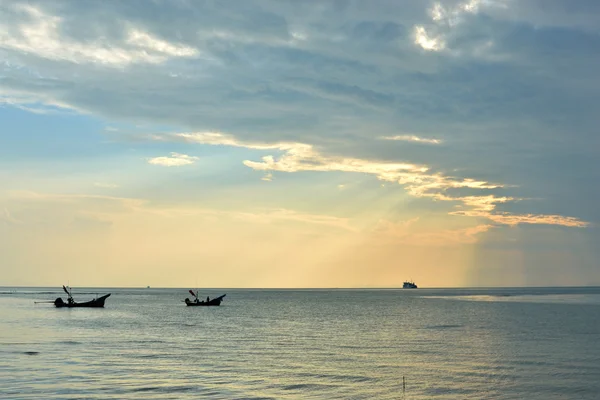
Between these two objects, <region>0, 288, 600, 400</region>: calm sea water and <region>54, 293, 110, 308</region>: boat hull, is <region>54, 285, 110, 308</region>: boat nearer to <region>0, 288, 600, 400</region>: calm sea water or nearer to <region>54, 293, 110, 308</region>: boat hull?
<region>54, 293, 110, 308</region>: boat hull

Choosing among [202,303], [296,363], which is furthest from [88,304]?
[296,363]

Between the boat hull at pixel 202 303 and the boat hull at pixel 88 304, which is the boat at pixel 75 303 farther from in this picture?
the boat hull at pixel 202 303

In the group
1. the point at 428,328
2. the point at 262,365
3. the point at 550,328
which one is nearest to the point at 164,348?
the point at 262,365

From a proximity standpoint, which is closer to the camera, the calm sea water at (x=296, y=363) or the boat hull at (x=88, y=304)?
the calm sea water at (x=296, y=363)

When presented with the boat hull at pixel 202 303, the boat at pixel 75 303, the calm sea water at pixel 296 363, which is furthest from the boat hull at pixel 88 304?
the calm sea water at pixel 296 363

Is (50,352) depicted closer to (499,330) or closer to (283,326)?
(283,326)

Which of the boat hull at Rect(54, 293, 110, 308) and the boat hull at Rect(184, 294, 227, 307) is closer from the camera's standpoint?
the boat hull at Rect(54, 293, 110, 308)

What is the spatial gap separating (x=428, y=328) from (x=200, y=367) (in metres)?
50.4

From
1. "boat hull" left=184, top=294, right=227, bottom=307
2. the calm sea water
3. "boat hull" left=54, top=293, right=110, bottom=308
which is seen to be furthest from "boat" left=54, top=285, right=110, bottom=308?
the calm sea water

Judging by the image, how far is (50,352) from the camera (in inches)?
2195

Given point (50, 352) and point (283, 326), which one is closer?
point (50, 352)

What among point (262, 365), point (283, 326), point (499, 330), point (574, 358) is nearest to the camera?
point (262, 365)

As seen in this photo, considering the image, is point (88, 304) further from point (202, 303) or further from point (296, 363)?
point (296, 363)

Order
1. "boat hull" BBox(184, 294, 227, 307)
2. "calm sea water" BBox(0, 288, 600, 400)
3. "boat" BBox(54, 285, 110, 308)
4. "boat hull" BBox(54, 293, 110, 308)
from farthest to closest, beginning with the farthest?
1. "boat hull" BBox(184, 294, 227, 307)
2. "boat hull" BBox(54, 293, 110, 308)
3. "boat" BBox(54, 285, 110, 308)
4. "calm sea water" BBox(0, 288, 600, 400)
